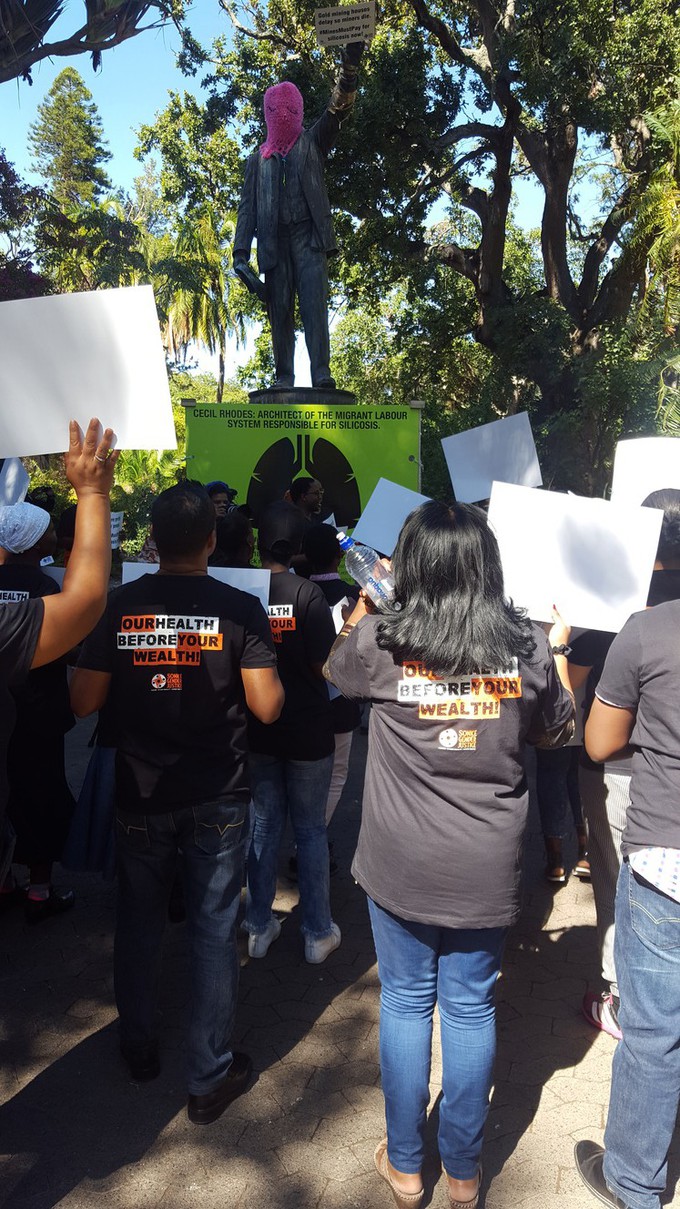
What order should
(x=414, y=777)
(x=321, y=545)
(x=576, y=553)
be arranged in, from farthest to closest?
(x=321, y=545), (x=576, y=553), (x=414, y=777)

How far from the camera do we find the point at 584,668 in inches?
112

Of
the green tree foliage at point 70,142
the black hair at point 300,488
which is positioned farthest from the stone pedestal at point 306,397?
the green tree foliage at point 70,142

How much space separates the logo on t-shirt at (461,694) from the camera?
6.45 ft

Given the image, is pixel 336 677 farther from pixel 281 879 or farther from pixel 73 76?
pixel 73 76

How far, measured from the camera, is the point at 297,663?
3211mm

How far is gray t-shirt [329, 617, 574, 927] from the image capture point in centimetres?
197

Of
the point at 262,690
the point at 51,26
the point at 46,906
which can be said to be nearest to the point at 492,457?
the point at 262,690

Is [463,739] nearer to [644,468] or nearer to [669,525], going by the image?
[669,525]

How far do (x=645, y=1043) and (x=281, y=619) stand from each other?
5.72 ft

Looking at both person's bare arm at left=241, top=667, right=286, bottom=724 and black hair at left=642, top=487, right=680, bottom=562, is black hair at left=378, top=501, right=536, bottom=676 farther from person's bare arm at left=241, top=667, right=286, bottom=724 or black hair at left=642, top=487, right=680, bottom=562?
black hair at left=642, top=487, right=680, bottom=562

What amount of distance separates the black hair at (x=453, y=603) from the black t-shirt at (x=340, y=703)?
139 cm

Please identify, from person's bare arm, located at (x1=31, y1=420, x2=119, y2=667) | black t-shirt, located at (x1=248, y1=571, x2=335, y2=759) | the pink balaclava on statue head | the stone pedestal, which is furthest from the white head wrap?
the pink balaclava on statue head

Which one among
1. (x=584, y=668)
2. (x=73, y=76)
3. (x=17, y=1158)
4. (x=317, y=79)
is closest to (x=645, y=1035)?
(x=584, y=668)

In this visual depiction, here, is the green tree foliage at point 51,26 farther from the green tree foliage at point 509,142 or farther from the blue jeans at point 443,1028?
the blue jeans at point 443,1028
